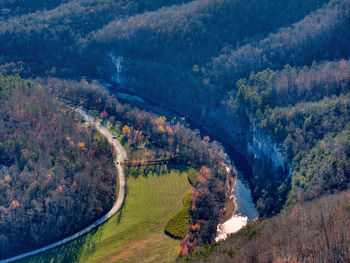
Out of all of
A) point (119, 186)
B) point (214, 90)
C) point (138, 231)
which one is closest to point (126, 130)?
point (119, 186)

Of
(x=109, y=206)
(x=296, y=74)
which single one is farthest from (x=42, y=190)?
(x=296, y=74)

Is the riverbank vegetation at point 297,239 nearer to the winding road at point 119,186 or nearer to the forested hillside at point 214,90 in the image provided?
the forested hillside at point 214,90

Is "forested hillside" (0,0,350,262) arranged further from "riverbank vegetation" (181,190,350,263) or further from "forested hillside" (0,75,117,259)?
"riverbank vegetation" (181,190,350,263)

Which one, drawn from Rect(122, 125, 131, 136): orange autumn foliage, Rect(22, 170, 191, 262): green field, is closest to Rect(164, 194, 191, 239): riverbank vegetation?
Rect(22, 170, 191, 262): green field

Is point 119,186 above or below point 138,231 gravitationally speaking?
above

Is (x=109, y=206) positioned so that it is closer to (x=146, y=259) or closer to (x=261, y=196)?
(x=146, y=259)

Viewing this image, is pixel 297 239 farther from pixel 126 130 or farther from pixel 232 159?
pixel 126 130
